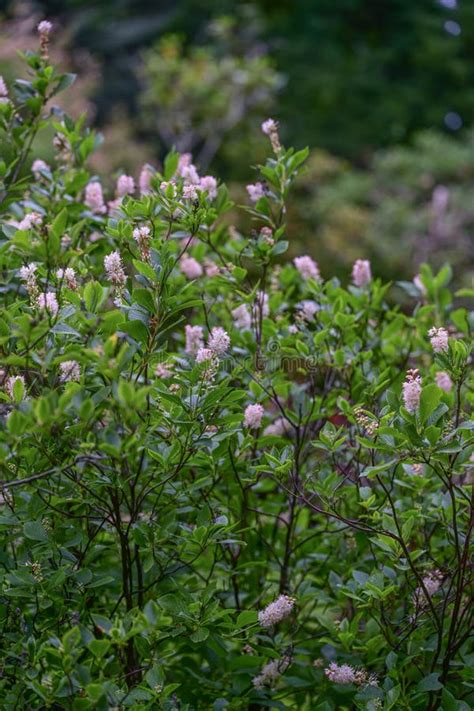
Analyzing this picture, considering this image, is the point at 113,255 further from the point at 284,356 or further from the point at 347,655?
the point at 347,655

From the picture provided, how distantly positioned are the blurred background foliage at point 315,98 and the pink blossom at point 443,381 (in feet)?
25.4

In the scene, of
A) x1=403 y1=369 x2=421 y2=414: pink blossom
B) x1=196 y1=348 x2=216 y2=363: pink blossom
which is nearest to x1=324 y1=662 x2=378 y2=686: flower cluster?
x1=403 y1=369 x2=421 y2=414: pink blossom

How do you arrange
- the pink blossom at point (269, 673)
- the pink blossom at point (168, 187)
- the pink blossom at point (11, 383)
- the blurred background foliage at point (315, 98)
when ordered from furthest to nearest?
the blurred background foliage at point (315, 98), the pink blossom at point (269, 673), the pink blossom at point (168, 187), the pink blossom at point (11, 383)

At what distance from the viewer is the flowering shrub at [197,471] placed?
1531 millimetres

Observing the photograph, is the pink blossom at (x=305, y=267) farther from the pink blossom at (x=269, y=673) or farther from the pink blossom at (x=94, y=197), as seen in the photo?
the pink blossom at (x=269, y=673)

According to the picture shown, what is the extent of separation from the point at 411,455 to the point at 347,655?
58 centimetres

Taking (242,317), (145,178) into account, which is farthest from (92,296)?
(145,178)

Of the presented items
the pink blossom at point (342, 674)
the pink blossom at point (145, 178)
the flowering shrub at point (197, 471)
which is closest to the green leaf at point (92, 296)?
the flowering shrub at point (197, 471)

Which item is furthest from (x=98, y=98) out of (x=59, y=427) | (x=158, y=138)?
(x=59, y=427)

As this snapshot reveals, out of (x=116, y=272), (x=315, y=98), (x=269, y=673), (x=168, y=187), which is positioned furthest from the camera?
(x=315, y=98)

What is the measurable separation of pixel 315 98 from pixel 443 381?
13901 mm

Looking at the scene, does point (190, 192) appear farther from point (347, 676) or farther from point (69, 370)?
point (347, 676)

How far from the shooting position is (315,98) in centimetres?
1527

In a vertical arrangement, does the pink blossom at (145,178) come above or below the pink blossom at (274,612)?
→ above
